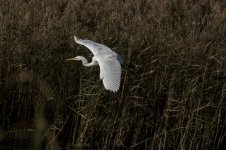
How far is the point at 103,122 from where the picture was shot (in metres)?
4.26

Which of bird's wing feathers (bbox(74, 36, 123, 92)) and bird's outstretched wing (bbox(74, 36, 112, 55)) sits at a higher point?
bird's outstretched wing (bbox(74, 36, 112, 55))

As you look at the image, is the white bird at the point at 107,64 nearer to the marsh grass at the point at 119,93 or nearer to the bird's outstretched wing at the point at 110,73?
the bird's outstretched wing at the point at 110,73

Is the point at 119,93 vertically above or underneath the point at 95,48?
underneath

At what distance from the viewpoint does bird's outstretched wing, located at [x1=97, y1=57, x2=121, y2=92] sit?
3.61 metres

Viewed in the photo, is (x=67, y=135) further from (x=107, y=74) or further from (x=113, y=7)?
(x=113, y=7)

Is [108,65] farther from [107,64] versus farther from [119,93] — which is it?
[119,93]

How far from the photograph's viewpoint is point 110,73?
3.78m

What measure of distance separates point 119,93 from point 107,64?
41 centimetres

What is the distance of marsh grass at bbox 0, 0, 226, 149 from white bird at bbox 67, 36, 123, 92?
0.19 meters

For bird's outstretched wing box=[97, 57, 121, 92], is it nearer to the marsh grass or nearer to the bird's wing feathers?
the bird's wing feathers

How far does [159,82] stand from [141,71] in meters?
0.15

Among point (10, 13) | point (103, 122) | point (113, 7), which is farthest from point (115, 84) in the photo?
point (113, 7)

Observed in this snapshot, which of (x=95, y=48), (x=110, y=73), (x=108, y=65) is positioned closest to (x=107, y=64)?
(x=108, y=65)

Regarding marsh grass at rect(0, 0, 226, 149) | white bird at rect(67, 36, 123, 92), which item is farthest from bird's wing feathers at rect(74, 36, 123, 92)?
marsh grass at rect(0, 0, 226, 149)
